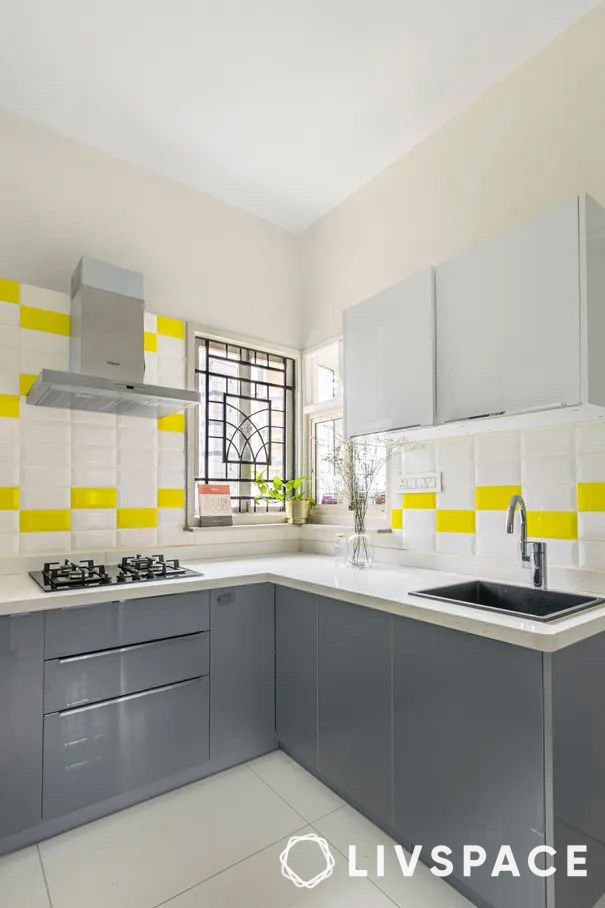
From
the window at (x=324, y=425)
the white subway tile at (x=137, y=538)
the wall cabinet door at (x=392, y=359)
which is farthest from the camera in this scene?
the window at (x=324, y=425)

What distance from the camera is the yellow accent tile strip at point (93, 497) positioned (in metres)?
2.33

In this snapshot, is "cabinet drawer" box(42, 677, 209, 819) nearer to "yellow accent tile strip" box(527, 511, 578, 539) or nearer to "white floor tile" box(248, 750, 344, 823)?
"white floor tile" box(248, 750, 344, 823)

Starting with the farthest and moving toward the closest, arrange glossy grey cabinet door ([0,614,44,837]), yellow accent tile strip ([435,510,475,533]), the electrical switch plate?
1. the electrical switch plate
2. yellow accent tile strip ([435,510,475,533])
3. glossy grey cabinet door ([0,614,44,837])

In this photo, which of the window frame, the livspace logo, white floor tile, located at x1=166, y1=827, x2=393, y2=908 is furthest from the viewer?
the window frame

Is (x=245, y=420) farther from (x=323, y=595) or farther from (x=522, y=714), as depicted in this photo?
(x=522, y=714)

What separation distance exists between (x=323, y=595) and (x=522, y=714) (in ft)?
2.78

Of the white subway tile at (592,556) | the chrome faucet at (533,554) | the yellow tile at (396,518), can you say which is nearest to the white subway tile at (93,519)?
the yellow tile at (396,518)

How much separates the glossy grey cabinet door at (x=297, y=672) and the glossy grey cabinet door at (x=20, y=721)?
0.95 m

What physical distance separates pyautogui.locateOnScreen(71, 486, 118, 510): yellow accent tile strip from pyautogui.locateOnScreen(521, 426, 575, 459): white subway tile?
190 centimetres

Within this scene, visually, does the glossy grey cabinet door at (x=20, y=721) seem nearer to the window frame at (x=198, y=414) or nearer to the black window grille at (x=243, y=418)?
the window frame at (x=198, y=414)

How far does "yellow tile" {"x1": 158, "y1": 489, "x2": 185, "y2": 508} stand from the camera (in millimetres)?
2596

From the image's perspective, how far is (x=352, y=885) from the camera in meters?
1.50

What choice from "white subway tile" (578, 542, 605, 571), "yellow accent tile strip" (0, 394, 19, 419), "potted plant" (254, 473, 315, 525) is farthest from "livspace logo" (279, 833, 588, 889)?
"yellow accent tile strip" (0, 394, 19, 419)

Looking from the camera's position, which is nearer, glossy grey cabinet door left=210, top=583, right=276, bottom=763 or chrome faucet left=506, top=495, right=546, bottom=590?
chrome faucet left=506, top=495, right=546, bottom=590
